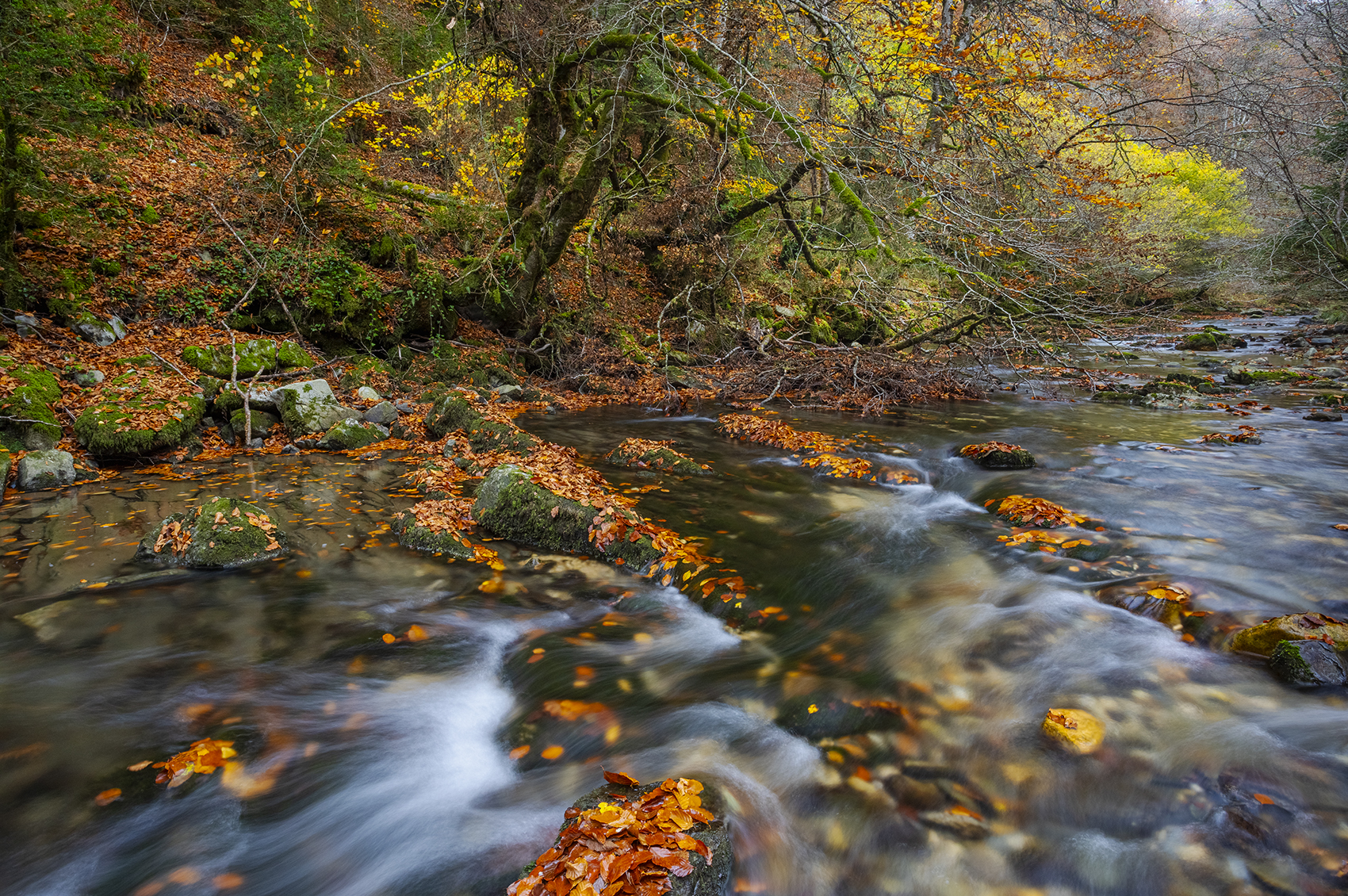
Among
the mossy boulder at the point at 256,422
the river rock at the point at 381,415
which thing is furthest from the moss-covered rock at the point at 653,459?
the mossy boulder at the point at 256,422

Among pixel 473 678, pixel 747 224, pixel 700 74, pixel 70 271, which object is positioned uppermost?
pixel 700 74

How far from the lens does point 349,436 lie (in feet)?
27.7

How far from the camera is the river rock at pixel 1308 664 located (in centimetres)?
347

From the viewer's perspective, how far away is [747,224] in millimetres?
15297

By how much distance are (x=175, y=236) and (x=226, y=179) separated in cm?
182

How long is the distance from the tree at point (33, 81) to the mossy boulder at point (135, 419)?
2.32 m

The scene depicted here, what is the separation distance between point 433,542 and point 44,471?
4396 millimetres

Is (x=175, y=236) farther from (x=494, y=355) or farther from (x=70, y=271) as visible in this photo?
(x=494, y=355)

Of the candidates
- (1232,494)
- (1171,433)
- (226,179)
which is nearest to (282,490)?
(226,179)

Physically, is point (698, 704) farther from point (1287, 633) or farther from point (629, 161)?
point (629, 161)

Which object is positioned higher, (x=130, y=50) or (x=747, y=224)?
(x=130, y=50)

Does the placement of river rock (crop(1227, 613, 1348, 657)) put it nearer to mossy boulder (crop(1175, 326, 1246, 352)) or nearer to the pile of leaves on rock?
the pile of leaves on rock

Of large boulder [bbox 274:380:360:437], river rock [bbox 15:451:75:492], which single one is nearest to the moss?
large boulder [bbox 274:380:360:437]

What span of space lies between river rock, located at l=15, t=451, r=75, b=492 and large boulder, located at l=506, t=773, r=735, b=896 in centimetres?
702
